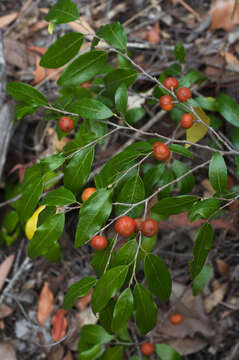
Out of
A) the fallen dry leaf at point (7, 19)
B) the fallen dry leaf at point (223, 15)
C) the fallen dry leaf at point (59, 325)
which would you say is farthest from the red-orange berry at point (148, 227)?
the fallen dry leaf at point (7, 19)

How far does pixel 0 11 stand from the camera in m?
3.46

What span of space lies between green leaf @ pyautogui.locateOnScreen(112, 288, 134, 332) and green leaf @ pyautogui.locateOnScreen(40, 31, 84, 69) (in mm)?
1077

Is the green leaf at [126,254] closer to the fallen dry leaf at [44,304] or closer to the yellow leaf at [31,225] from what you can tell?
the yellow leaf at [31,225]

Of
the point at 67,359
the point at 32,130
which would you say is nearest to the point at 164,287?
the point at 67,359

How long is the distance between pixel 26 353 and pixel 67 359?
1.00 ft

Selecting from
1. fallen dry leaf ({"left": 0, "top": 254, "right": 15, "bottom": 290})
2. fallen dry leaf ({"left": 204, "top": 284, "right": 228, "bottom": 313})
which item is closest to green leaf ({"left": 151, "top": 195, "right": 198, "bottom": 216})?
fallen dry leaf ({"left": 204, "top": 284, "right": 228, "bottom": 313})

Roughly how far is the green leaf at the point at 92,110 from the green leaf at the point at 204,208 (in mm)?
572

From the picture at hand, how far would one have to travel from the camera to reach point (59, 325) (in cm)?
240

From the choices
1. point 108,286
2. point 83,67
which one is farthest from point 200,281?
point 83,67

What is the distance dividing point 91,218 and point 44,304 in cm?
147

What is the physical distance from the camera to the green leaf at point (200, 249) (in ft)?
4.53

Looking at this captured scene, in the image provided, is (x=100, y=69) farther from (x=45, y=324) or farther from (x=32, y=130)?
(x=45, y=324)

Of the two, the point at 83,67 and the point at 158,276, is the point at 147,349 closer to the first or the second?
the point at 158,276

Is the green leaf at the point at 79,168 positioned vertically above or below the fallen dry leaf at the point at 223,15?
above
